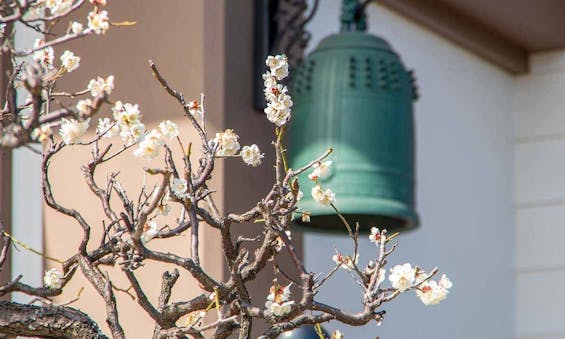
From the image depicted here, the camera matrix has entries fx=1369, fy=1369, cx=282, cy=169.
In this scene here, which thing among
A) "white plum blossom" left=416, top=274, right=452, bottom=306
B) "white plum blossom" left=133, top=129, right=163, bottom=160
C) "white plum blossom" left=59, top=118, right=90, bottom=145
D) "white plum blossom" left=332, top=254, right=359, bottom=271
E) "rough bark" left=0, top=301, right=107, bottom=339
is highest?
"white plum blossom" left=59, top=118, right=90, bottom=145

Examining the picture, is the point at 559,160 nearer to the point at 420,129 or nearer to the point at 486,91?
the point at 486,91

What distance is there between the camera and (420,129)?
4066 mm

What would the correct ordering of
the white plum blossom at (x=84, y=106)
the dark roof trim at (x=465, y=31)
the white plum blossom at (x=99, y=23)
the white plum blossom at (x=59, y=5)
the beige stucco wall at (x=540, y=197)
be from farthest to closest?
the beige stucco wall at (x=540, y=197)
the dark roof trim at (x=465, y=31)
the white plum blossom at (x=59, y=5)
the white plum blossom at (x=99, y=23)
the white plum blossom at (x=84, y=106)

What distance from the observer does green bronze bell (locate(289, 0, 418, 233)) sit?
2936 mm

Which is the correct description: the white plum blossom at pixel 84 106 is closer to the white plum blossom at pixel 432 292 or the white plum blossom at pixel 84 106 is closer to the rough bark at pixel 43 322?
the rough bark at pixel 43 322

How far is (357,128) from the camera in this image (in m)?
2.99

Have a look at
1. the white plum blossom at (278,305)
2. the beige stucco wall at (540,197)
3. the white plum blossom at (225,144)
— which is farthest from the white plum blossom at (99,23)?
the beige stucco wall at (540,197)

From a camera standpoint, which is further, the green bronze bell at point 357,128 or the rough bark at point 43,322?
the green bronze bell at point 357,128

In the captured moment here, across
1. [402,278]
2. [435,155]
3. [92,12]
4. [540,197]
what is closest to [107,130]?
[92,12]

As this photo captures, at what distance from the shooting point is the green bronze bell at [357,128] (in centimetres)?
294

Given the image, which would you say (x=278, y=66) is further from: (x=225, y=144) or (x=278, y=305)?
(x=278, y=305)

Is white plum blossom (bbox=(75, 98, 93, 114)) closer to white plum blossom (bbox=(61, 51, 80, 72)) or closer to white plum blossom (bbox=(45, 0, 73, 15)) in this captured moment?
white plum blossom (bbox=(45, 0, 73, 15))

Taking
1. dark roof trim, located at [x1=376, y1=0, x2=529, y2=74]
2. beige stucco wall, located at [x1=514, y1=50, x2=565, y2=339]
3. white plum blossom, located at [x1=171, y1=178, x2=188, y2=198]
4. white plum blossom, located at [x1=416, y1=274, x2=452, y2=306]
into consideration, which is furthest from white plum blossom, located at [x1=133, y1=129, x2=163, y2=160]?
beige stucco wall, located at [x1=514, y1=50, x2=565, y2=339]

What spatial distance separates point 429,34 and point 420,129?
0.32m
